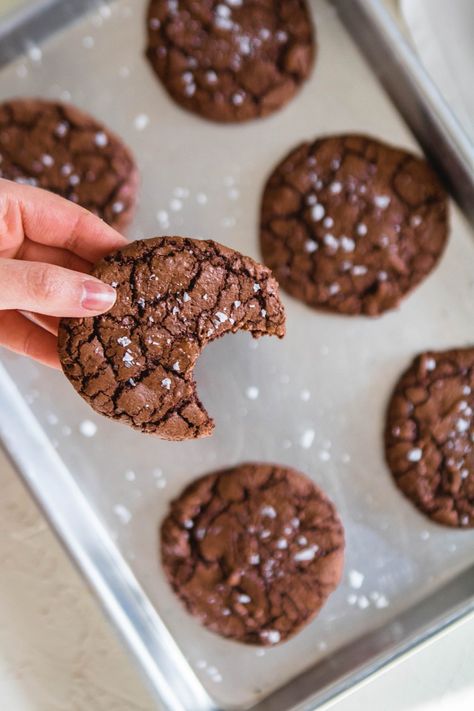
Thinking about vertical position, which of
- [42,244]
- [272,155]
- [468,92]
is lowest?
[42,244]

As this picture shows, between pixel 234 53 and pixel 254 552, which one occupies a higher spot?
pixel 234 53

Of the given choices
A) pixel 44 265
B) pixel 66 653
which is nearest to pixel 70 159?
pixel 44 265

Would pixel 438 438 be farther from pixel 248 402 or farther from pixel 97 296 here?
pixel 97 296

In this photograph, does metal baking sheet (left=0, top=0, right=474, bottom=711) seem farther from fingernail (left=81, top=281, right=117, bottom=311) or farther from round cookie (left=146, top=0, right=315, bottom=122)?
fingernail (left=81, top=281, right=117, bottom=311)

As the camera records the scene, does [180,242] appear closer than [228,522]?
Yes

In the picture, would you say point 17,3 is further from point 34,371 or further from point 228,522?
point 228,522

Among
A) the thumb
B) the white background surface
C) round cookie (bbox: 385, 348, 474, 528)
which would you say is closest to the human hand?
the thumb

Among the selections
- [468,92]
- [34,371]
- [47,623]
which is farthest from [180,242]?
[47,623]
